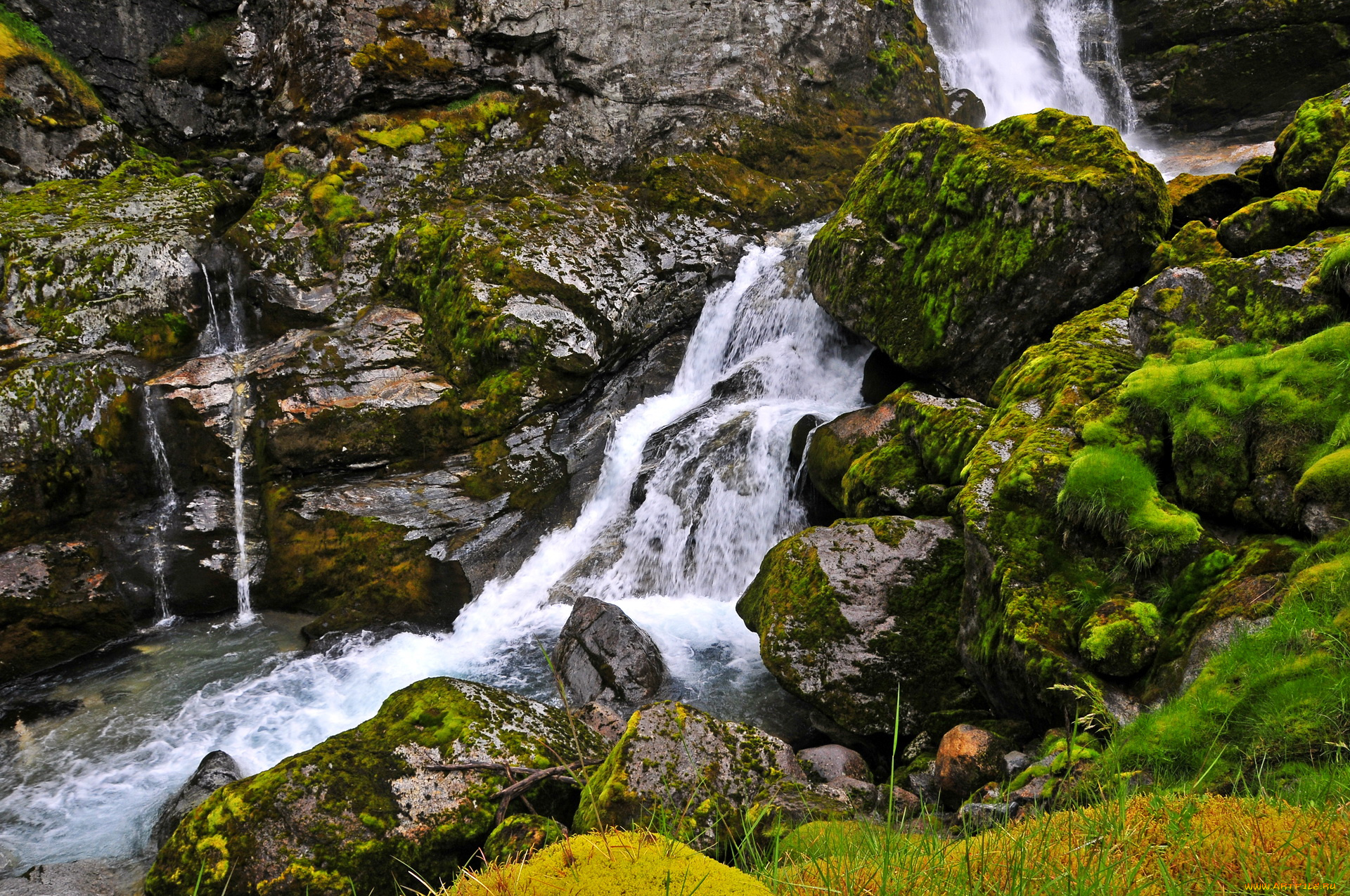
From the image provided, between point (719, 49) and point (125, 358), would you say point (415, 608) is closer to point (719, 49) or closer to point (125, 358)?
point (125, 358)

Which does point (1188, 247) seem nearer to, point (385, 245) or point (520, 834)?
point (520, 834)

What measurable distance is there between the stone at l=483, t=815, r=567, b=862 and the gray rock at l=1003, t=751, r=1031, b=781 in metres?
2.86

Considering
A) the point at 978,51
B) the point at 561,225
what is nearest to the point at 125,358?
the point at 561,225

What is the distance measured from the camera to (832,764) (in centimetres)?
609

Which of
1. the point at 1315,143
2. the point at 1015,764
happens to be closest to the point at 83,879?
the point at 1015,764

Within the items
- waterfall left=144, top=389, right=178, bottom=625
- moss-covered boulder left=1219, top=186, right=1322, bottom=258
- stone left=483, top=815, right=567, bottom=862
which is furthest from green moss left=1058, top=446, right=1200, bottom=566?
waterfall left=144, top=389, right=178, bottom=625

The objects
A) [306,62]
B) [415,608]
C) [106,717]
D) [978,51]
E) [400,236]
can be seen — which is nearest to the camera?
[106,717]

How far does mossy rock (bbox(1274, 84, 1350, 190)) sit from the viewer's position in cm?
699

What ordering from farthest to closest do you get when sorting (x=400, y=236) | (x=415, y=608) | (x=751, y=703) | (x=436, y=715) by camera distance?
1. (x=400, y=236)
2. (x=415, y=608)
3. (x=751, y=703)
4. (x=436, y=715)

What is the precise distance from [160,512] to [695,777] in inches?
Answer: 404

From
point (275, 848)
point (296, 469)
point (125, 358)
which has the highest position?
point (125, 358)

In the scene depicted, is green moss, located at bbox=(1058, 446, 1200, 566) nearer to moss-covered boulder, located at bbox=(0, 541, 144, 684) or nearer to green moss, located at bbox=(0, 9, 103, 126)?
moss-covered boulder, located at bbox=(0, 541, 144, 684)

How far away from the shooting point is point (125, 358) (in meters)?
11.8

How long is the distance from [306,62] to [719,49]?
336 inches
